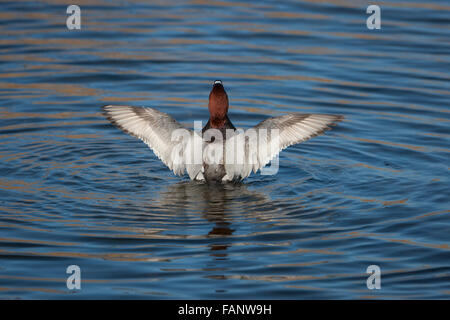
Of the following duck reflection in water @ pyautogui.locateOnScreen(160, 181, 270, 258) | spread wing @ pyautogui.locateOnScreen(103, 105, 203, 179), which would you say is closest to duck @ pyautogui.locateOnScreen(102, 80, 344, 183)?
spread wing @ pyautogui.locateOnScreen(103, 105, 203, 179)

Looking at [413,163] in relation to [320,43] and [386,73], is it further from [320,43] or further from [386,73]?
[320,43]

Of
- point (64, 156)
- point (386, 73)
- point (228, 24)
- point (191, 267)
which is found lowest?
point (191, 267)

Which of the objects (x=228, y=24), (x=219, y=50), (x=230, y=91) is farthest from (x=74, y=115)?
(x=228, y=24)

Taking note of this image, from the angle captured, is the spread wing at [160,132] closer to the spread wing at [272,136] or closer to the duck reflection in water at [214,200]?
the duck reflection in water at [214,200]

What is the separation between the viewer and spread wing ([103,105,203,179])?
8781mm

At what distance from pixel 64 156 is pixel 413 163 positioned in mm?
4164

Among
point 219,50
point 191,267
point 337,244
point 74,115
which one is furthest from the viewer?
point 219,50

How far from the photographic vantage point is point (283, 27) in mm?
14859

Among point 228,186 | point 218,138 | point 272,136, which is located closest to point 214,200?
point 228,186

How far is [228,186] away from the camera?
9.00 metres

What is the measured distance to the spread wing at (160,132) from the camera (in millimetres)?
8781

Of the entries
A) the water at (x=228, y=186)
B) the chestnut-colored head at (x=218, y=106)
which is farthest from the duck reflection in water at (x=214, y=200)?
the chestnut-colored head at (x=218, y=106)

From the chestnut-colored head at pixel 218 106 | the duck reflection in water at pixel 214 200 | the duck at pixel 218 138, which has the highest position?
the chestnut-colored head at pixel 218 106

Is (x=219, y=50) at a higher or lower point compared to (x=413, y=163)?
higher
